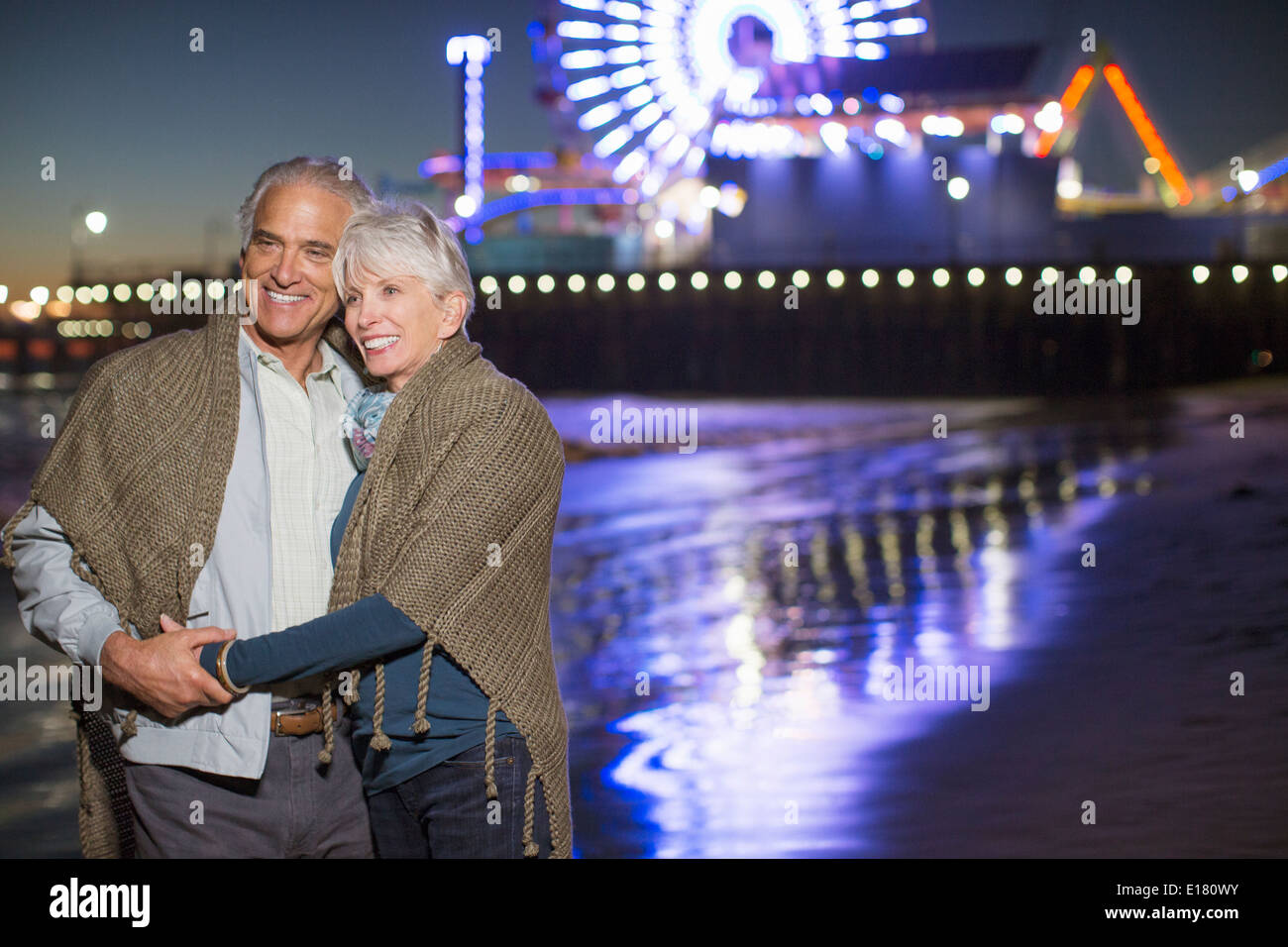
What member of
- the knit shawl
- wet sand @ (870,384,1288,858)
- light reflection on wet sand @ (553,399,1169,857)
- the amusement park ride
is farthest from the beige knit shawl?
the amusement park ride

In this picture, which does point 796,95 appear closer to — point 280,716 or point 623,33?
point 623,33

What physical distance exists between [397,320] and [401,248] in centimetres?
13

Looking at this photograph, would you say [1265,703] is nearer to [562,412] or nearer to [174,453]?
[174,453]

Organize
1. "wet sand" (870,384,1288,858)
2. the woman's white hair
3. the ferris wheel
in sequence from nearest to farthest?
the woman's white hair
"wet sand" (870,384,1288,858)
the ferris wheel

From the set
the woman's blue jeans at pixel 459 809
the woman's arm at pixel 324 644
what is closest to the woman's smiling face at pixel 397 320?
the woman's arm at pixel 324 644

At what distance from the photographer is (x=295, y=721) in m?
2.48

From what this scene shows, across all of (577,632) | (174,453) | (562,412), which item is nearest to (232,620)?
(174,453)

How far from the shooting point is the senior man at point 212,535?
244 centimetres

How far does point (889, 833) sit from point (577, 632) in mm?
4615

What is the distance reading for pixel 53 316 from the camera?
52406 mm

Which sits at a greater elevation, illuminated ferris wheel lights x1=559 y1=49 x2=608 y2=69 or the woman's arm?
illuminated ferris wheel lights x1=559 y1=49 x2=608 y2=69

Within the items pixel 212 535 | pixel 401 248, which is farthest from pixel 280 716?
pixel 401 248

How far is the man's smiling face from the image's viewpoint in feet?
8.22

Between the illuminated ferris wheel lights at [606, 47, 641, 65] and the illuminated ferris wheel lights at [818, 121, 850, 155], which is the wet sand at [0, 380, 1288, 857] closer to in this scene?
the illuminated ferris wheel lights at [606, 47, 641, 65]
